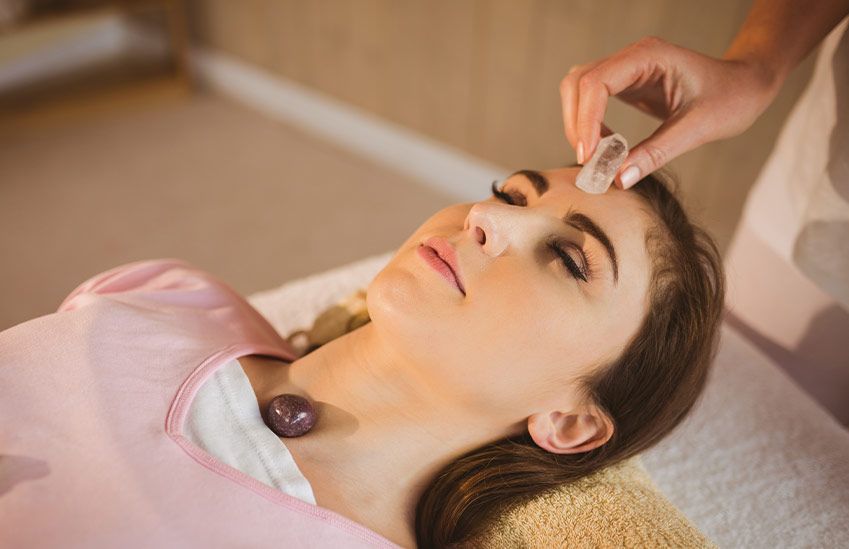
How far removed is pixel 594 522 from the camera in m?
1.05

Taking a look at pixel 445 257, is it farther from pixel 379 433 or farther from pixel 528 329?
pixel 379 433

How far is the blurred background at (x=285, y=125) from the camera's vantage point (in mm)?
2168

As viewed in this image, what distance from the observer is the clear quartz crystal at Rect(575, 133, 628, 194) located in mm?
1000

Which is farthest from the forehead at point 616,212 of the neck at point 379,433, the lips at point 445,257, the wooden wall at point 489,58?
the wooden wall at point 489,58

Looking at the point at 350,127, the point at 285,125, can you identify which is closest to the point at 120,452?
the point at 350,127

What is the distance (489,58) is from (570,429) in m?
1.69

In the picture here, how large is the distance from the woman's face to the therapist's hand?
0.29 feet

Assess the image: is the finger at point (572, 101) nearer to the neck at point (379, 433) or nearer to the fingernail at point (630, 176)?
the fingernail at point (630, 176)

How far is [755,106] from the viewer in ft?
3.82

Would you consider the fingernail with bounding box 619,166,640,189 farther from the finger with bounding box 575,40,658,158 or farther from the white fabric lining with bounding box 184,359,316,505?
the white fabric lining with bounding box 184,359,316,505

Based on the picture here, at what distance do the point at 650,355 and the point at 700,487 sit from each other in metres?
0.31

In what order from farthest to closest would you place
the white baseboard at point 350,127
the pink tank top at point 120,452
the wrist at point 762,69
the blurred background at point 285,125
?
1. the white baseboard at point 350,127
2. the blurred background at point 285,125
3. the wrist at point 762,69
4. the pink tank top at point 120,452

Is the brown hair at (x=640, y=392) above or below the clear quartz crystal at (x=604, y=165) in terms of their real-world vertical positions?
below

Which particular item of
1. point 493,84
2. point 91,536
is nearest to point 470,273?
point 91,536
